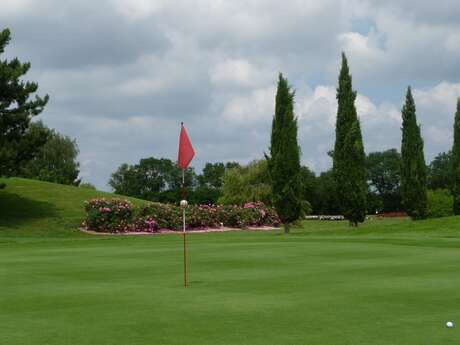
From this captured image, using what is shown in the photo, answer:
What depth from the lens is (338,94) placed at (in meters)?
43.7

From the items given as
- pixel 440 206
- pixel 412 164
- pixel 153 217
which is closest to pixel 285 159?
pixel 412 164

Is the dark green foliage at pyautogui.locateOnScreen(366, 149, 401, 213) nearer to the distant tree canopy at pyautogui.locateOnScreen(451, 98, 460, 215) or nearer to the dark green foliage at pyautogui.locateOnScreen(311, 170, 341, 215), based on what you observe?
the dark green foliage at pyautogui.locateOnScreen(311, 170, 341, 215)

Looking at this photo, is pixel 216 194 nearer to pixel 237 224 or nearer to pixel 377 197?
pixel 377 197

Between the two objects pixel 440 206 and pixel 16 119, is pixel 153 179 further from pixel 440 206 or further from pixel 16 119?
pixel 16 119

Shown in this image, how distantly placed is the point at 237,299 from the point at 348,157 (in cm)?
3275

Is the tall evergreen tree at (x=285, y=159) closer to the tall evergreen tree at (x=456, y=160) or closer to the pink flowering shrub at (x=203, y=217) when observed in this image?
the pink flowering shrub at (x=203, y=217)

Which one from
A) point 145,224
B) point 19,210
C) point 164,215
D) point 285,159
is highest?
point 285,159

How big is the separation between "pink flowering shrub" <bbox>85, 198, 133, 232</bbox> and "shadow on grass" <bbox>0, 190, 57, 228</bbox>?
17.2ft

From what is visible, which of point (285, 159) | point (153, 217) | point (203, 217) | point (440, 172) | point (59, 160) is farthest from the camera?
point (440, 172)

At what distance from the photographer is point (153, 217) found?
1891 inches

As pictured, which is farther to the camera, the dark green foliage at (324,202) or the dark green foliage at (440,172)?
the dark green foliage at (440,172)

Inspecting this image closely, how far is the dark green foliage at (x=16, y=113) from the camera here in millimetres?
45125

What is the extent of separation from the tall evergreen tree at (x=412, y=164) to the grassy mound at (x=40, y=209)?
870 inches

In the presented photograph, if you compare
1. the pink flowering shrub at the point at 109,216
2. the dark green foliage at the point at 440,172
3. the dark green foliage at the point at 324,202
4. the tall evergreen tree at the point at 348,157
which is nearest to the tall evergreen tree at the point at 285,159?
the tall evergreen tree at the point at 348,157
